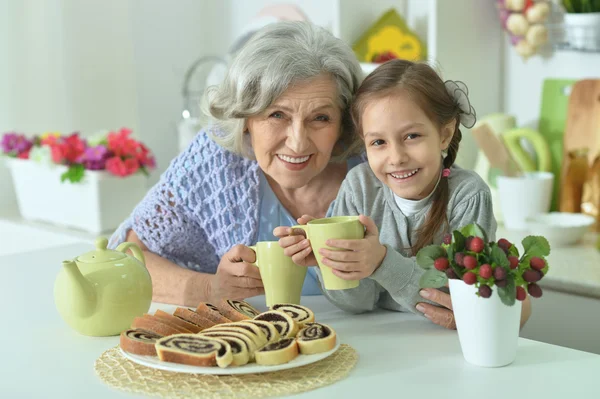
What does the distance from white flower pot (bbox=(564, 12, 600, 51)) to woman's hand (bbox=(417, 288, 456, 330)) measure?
1.28m

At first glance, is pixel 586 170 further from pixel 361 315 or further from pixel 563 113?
pixel 361 315

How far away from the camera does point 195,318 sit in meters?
1.25

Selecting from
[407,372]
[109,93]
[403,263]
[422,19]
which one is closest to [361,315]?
[403,263]

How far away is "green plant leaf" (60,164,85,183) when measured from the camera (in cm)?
258

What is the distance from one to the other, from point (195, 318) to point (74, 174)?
58.1 inches

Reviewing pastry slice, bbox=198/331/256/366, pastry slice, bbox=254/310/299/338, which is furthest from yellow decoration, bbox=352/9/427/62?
pastry slice, bbox=198/331/256/366

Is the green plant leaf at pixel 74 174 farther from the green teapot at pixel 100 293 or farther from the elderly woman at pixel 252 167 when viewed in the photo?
the green teapot at pixel 100 293

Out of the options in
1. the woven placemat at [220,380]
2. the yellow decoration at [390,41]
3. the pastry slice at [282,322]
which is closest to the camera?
the woven placemat at [220,380]

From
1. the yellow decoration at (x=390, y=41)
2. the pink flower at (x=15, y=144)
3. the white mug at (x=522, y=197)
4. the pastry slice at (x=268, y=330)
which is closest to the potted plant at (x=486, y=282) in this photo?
the pastry slice at (x=268, y=330)

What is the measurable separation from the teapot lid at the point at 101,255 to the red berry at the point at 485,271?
57cm

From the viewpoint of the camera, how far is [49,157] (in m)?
2.65

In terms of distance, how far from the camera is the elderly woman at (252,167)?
148cm

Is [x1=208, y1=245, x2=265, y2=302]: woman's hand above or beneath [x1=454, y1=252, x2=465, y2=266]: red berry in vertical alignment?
beneath

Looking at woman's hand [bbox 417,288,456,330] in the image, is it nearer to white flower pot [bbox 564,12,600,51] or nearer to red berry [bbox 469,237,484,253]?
red berry [bbox 469,237,484,253]
